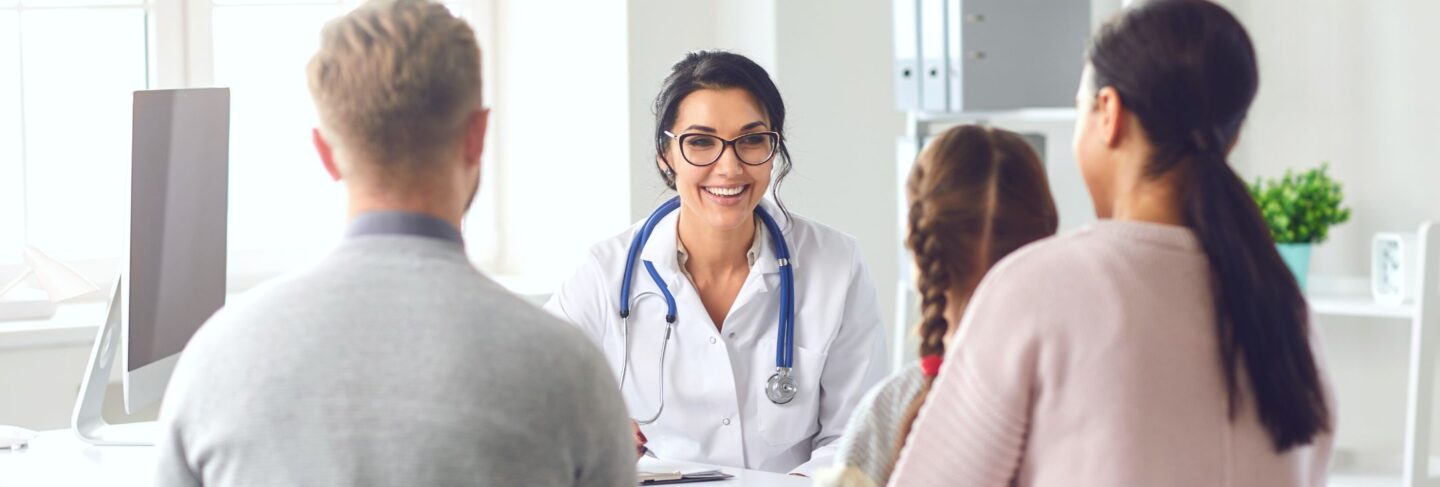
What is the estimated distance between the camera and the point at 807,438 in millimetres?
2244

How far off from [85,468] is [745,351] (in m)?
0.96

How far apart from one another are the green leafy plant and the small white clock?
11cm

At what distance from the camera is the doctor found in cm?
223

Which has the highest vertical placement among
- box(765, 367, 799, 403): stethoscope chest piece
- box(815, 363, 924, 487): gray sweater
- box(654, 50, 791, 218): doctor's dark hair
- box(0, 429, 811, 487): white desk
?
box(654, 50, 791, 218): doctor's dark hair

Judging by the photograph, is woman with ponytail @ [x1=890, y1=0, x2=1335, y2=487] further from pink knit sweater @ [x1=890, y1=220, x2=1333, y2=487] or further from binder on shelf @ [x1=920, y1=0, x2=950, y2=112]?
binder on shelf @ [x1=920, y1=0, x2=950, y2=112]

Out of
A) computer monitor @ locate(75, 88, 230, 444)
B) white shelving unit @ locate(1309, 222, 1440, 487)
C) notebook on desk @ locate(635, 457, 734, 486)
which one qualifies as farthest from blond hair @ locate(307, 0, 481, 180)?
white shelving unit @ locate(1309, 222, 1440, 487)

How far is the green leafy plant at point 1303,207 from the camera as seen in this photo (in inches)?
119

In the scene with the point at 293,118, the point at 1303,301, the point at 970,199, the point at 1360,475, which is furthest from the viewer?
the point at 293,118

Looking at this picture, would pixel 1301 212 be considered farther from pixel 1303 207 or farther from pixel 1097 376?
pixel 1097 376

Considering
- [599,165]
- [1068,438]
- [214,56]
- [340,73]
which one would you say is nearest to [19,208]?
[214,56]

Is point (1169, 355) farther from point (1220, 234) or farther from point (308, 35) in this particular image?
point (308, 35)

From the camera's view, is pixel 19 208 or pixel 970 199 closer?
pixel 970 199

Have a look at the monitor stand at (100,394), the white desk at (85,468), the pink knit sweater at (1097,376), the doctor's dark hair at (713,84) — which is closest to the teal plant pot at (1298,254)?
the doctor's dark hair at (713,84)

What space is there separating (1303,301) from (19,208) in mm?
3247
